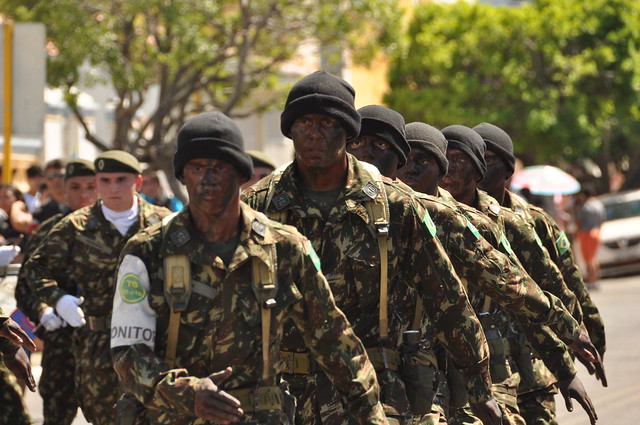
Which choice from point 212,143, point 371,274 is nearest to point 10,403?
point 371,274

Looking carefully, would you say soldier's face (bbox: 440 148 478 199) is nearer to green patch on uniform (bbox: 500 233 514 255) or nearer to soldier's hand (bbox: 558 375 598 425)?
green patch on uniform (bbox: 500 233 514 255)

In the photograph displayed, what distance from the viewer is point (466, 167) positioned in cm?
730

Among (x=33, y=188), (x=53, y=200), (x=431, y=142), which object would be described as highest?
(x=33, y=188)

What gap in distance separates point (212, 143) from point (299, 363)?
45.4 inches

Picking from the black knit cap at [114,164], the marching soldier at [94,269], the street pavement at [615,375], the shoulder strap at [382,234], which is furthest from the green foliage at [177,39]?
the shoulder strap at [382,234]

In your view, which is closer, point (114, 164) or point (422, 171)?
point (422, 171)

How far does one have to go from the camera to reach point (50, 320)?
8.42m

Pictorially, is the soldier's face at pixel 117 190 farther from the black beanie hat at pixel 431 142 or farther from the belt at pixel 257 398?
the belt at pixel 257 398

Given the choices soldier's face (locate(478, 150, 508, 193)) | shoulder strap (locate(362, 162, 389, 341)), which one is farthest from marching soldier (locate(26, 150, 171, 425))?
shoulder strap (locate(362, 162, 389, 341))

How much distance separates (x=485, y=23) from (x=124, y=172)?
24.7 meters

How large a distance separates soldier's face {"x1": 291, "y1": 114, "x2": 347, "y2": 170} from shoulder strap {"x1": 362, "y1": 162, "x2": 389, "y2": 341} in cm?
22

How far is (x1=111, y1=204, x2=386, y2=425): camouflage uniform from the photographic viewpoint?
4.48 meters

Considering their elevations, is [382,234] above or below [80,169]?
below

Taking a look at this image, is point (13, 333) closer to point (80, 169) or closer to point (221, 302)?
point (221, 302)
